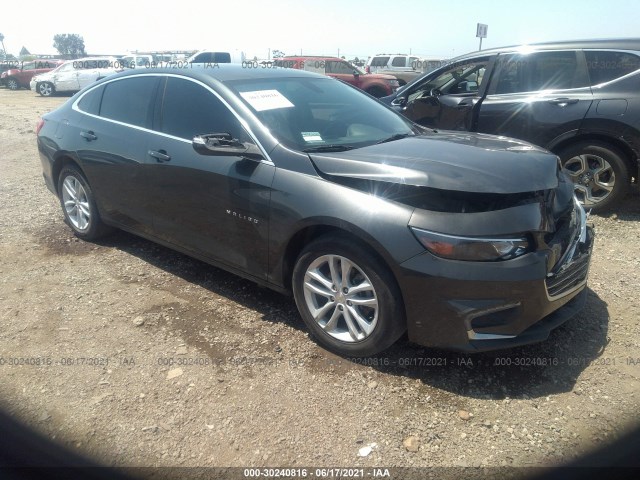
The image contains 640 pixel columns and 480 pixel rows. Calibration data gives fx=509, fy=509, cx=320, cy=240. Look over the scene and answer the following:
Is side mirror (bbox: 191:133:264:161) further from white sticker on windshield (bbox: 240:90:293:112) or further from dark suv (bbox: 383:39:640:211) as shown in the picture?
dark suv (bbox: 383:39:640:211)

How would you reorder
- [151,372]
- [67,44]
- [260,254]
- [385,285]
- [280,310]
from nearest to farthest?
1. [385,285]
2. [151,372]
3. [260,254]
4. [280,310]
5. [67,44]

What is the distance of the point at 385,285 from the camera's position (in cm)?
275

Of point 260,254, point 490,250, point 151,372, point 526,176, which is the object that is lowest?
point 151,372

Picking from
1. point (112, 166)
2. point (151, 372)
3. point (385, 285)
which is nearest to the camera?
point (385, 285)

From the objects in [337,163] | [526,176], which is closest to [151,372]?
[337,163]

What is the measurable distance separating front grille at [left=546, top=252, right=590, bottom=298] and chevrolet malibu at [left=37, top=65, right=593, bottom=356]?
1cm

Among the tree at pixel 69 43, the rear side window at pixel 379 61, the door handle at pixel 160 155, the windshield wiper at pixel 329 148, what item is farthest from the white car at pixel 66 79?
the tree at pixel 69 43

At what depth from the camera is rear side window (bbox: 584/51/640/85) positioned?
203 inches

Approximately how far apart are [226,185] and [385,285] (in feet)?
4.34

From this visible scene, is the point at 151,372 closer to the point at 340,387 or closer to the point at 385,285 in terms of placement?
the point at 340,387

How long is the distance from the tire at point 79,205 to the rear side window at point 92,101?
568 millimetres

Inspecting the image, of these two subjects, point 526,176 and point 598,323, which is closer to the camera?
point 526,176

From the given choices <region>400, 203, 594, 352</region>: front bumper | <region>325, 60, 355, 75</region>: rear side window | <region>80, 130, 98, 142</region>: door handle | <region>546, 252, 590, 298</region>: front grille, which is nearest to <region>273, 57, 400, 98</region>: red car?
<region>325, 60, 355, 75</region>: rear side window

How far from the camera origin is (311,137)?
342cm
